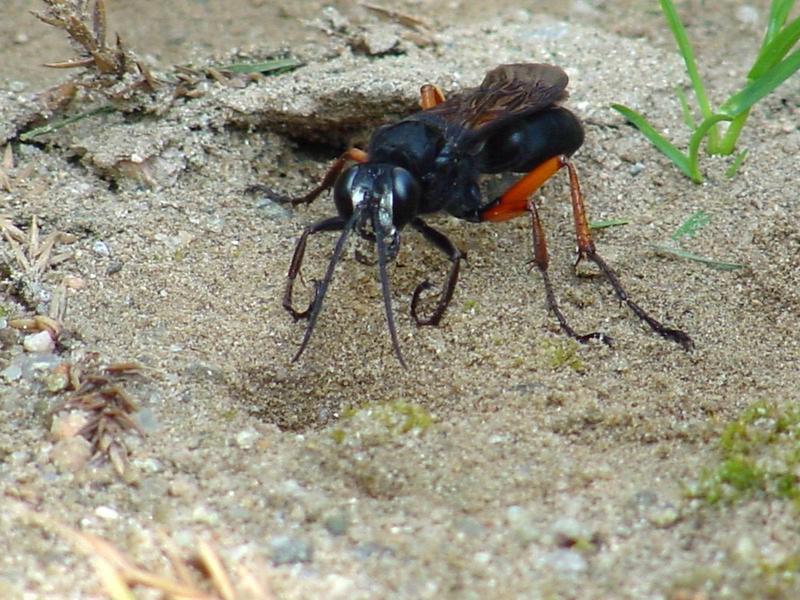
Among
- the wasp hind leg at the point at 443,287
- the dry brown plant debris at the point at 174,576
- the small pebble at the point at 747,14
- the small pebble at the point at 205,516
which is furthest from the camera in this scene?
the small pebble at the point at 747,14

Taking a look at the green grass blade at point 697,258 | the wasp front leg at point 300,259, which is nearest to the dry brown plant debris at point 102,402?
the wasp front leg at point 300,259

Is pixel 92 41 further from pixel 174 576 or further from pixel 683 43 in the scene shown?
pixel 174 576

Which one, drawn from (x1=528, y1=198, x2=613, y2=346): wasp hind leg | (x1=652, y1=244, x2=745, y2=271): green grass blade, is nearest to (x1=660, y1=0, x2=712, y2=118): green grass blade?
(x1=652, y1=244, x2=745, y2=271): green grass blade

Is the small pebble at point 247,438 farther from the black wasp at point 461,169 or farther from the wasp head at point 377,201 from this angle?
the wasp head at point 377,201

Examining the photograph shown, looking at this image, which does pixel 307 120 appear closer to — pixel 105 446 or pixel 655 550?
pixel 105 446

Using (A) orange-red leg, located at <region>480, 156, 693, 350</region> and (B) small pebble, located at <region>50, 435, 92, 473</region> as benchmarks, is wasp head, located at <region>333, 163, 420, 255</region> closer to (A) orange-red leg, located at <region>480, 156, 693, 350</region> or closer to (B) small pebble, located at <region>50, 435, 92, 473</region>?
(A) orange-red leg, located at <region>480, 156, 693, 350</region>

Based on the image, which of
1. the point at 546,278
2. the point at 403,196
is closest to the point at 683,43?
the point at 546,278
